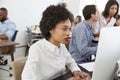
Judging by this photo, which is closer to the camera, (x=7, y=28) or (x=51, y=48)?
(x=51, y=48)

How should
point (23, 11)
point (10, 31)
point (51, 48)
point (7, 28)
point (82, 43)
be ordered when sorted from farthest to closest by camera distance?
point (23, 11), point (7, 28), point (10, 31), point (82, 43), point (51, 48)

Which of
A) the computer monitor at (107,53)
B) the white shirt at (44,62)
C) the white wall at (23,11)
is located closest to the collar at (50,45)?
the white shirt at (44,62)

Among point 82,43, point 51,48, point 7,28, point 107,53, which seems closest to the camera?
point 107,53

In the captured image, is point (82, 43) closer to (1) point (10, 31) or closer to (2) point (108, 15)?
(2) point (108, 15)

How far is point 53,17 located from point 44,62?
12.7 inches

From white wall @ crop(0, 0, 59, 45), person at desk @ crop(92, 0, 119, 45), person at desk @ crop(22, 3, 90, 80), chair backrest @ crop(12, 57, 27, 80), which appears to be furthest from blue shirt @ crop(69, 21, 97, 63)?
white wall @ crop(0, 0, 59, 45)

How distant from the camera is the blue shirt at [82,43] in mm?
1808

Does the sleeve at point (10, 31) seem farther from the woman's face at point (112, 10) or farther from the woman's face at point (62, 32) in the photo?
the woman's face at point (62, 32)

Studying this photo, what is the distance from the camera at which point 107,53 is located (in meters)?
0.87

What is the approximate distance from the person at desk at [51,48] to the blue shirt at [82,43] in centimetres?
49

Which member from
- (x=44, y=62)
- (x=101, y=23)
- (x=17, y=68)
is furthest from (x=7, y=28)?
(x=44, y=62)

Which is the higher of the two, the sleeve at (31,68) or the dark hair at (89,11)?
the dark hair at (89,11)

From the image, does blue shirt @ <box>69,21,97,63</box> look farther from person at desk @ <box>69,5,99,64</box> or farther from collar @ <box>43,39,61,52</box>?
collar @ <box>43,39,61,52</box>

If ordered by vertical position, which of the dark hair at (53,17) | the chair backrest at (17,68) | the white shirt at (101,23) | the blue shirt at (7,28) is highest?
the dark hair at (53,17)
